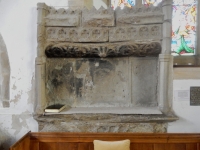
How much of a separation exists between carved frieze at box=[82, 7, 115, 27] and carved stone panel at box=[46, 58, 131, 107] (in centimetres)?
47

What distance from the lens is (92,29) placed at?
7.98 ft

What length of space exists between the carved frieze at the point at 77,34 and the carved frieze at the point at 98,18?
6 cm

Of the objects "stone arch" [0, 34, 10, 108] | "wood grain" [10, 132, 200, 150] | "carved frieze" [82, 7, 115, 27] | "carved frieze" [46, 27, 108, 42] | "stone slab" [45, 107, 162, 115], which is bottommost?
"wood grain" [10, 132, 200, 150]

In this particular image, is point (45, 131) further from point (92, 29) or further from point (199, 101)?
point (199, 101)

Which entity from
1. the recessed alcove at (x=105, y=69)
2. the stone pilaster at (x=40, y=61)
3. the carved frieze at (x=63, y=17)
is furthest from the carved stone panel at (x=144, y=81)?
the stone pilaster at (x=40, y=61)

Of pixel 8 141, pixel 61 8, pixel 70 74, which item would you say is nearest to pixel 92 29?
pixel 61 8

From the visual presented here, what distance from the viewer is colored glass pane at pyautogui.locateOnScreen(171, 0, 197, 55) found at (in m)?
3.04

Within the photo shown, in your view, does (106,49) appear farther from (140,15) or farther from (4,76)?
(4,76)

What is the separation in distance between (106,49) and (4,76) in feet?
4.19

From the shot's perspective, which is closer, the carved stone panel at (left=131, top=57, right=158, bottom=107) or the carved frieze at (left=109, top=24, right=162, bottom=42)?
the carved frieze at (left=109, top=24, right=162, bottom=42)

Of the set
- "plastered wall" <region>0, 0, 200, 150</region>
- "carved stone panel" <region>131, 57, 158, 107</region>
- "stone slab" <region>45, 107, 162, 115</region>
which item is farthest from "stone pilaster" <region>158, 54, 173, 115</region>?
"plastered wall" <region>0, 0, 200, 150</region>

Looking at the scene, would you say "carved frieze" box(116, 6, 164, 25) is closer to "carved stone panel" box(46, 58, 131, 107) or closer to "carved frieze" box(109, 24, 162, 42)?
"carved frieze" box(109, 24, 162, 42)

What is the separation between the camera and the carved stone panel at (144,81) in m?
2.60

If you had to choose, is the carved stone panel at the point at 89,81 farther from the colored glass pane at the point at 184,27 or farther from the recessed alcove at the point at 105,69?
the colored glass pane at the point at 184,27
